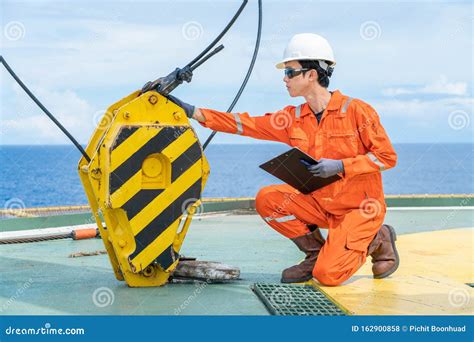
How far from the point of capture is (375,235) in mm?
4809

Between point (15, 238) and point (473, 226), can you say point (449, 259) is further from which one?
point (15, 238)

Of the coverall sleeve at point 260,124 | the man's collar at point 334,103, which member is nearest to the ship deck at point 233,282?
the coverall sleeve at point 260,124

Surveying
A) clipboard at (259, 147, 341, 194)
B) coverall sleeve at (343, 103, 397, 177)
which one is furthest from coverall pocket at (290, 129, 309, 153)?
coverall sleeve at (343, 103, 397, 177)

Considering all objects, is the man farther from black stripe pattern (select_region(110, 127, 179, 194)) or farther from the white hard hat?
black stripe pattern (select_region(110, 127, 179, 194))

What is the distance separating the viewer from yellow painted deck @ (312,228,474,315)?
397cm

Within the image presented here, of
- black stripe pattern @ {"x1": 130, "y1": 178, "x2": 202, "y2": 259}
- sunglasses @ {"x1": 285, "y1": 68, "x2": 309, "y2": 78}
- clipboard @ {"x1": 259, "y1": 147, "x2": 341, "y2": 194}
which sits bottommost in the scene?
black stripe pattern @ {"x1": 130, "y1": 178, "x2": 202, "y2": 259}

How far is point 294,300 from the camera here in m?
4.10

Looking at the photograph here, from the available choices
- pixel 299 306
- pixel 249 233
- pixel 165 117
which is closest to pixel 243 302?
pixel 299 306

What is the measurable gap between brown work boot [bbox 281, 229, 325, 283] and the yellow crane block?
75 centimetres

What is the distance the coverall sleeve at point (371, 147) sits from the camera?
4.53m

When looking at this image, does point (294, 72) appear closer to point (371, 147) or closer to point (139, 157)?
point (371, 147)

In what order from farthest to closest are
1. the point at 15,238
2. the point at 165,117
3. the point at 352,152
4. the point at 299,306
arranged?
the point at 15,238 < the point at 352,152 < the point at 165,117 < the point at 299,306

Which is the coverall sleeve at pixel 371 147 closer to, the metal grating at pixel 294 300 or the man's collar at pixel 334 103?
the man's collar at pixel 334 103

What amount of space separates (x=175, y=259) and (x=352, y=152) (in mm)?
1266
